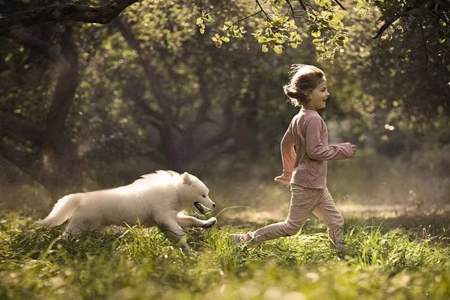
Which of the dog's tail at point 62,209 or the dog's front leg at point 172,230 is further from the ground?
the dog's tail at point 62,209

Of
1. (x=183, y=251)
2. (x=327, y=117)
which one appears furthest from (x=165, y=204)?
(x=327, y=117)

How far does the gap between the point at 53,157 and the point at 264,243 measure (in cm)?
852

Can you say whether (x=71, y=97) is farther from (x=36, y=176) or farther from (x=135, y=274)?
(x=135, y=274)

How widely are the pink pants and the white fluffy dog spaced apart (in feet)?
3.26

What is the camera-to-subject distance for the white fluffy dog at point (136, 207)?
857cm

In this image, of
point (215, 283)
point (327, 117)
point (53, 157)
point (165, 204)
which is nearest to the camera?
point (215, 283)

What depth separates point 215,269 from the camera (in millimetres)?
6426

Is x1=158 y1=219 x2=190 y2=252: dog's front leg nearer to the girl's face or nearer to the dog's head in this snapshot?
the dog's head

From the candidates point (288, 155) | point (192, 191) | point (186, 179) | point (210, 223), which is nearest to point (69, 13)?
point (186, 179)

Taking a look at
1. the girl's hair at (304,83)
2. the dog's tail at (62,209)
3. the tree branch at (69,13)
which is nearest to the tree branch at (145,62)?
the tree branch at (69,13)

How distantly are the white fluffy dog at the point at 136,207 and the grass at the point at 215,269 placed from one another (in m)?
0.18

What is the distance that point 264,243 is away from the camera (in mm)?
8477

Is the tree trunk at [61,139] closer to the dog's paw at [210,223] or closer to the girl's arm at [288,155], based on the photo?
the dog's paw at [210,223]

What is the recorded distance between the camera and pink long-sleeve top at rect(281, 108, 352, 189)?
7.70m
